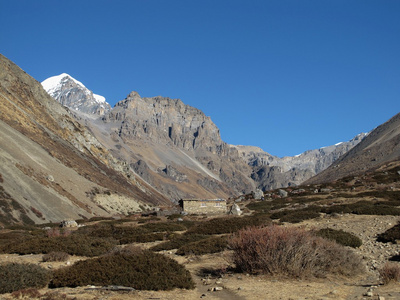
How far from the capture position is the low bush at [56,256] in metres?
16.7

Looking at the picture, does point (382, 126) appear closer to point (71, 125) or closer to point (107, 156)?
point (107, 156)

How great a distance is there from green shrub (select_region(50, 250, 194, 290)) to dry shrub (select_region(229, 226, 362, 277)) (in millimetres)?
2422

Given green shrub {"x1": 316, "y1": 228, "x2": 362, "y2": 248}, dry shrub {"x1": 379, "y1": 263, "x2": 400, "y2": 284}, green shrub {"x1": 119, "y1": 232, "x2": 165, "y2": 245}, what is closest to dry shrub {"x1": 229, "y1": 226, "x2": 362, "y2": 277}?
dry shrub {"x1": 379, "y1": 263, "x2": 400, "y2": 284}

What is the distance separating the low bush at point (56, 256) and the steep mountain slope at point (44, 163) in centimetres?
3502

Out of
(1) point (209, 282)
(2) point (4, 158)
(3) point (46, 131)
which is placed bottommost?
(1) point (209, 282)

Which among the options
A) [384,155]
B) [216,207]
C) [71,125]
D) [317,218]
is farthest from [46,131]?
[384,155]

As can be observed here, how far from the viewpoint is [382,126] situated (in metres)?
161

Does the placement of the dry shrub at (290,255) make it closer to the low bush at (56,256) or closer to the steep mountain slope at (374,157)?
the low bush at (56,256)

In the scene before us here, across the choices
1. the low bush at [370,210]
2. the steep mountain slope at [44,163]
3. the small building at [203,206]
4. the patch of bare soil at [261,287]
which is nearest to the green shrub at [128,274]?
the patch of bare soil at [261,287]

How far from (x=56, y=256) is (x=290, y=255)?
10.5 metres

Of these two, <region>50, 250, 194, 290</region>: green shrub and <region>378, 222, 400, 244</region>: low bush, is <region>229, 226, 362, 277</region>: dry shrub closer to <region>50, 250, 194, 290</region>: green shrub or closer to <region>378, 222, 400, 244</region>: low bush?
<region>50, 250, 194, 290</region>: green shrub

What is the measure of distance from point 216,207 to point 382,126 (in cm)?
13138

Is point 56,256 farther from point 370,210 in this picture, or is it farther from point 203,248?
point 370,210

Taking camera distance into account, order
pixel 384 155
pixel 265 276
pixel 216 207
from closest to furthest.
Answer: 1. pixel 265 276
2. pixel 216 207
3. pixel 384 155
